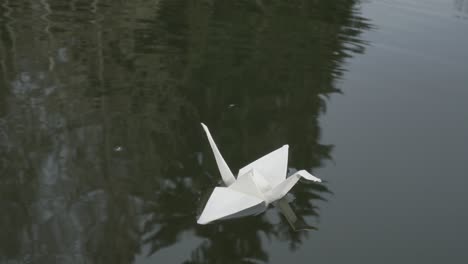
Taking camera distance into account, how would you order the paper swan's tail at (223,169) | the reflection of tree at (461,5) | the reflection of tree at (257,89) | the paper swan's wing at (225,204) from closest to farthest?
1. the paper swan's wing at (225,204)
2. the reflection of tree at (257,89)
3. the paper swan's tail at (223,169)
4. the reflection of tree at (461,5)

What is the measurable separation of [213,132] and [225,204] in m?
2.00

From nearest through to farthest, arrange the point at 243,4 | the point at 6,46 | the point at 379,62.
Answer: the point at 6,46, the point at 379,62, the point at 243,4

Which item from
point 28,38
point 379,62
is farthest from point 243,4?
point 28,38

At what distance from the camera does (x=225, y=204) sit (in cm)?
466

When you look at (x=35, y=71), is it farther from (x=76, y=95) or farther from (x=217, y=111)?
(x=217, y=111)

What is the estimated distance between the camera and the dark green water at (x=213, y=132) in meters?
4.67

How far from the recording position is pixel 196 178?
5.45 m

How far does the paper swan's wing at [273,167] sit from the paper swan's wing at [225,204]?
1.21 ft

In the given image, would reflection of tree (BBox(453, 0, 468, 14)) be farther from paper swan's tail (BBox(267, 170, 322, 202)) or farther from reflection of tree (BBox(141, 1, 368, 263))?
paper swan's tail (BBox(267, 170, 322, 202))

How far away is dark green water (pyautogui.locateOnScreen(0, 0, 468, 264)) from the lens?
15.3 ft

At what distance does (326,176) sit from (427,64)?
5136 mm

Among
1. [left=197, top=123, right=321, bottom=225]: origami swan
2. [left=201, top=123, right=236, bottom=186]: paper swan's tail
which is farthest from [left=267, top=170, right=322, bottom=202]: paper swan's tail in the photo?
[left=201, top=123, right=236, bottom=186]: paper swan's tail

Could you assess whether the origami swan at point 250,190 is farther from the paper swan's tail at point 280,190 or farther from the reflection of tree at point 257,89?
the reflection of tree at point 257,89

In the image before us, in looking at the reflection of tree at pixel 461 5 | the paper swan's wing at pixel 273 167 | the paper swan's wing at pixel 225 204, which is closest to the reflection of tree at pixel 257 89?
the paper swan's wing at pixel 225 204
